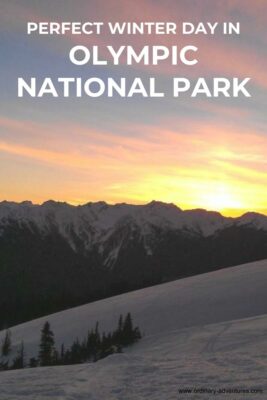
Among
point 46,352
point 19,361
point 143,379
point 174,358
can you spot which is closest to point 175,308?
point 46,352

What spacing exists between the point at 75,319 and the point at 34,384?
3959 inches

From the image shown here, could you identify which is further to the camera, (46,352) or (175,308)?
(175,308)

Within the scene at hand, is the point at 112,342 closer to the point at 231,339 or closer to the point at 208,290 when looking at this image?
the point at 231,339

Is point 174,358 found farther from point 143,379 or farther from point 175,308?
point 175,308

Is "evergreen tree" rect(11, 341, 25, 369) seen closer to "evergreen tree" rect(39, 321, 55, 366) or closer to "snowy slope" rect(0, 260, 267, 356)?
"snowy slope" rect(0, 260, 267, 356)

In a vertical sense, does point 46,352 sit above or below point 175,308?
below

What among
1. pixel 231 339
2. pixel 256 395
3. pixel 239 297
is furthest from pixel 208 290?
pixel 256 395

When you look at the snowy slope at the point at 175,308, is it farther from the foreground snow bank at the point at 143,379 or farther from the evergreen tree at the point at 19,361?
the foreground snow bank at the point at 143,379

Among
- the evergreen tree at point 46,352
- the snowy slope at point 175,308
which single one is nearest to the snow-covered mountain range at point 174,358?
the snowy slope at point 175,308

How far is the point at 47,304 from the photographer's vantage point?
185 metres

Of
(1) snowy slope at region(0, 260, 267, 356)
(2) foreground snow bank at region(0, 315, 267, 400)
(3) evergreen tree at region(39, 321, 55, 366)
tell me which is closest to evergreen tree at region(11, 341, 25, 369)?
(1) snowy slope at region(0, 260, 267, 356)

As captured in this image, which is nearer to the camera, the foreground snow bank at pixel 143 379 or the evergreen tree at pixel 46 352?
the foreground snow bank at pixel 143 379

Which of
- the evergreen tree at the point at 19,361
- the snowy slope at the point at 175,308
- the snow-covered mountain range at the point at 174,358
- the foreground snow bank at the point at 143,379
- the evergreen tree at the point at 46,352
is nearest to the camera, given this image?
the foreground snow bank at the point at 143,379

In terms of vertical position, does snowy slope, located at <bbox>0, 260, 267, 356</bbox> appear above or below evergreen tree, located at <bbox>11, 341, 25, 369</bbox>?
above
